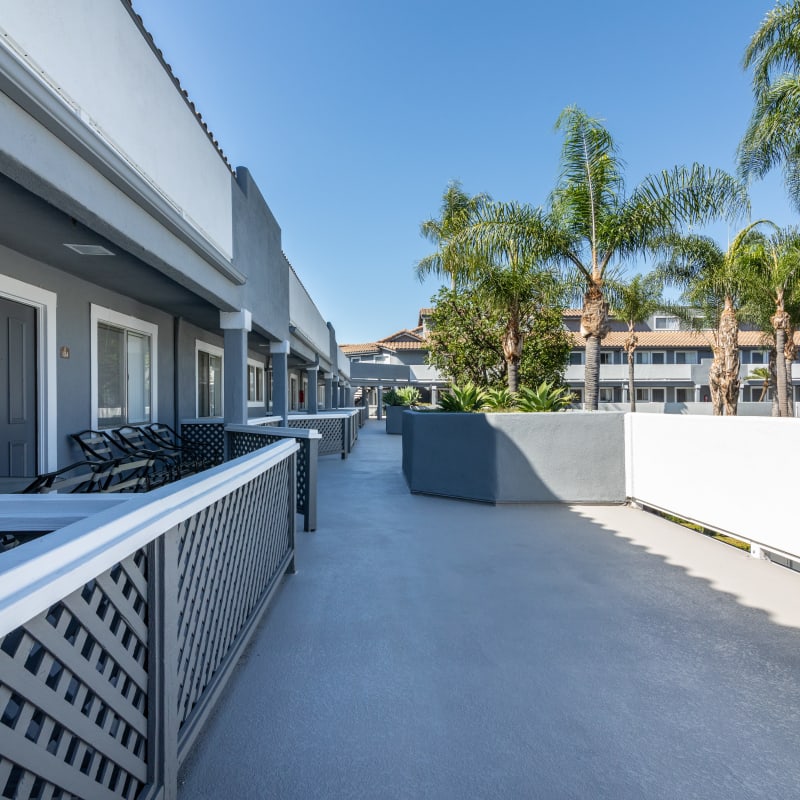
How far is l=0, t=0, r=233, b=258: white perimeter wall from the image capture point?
10.5ft

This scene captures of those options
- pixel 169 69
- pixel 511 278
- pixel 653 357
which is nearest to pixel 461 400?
pixel 511 278

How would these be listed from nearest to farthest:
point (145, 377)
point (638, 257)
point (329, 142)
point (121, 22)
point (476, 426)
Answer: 1. point (121, 22)
2. point (476, 426)
3. point (145, 377)
4. point (638, 257)
5. point (329, 142)

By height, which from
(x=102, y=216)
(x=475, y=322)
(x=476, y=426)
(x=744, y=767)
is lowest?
(x=744, y=767)

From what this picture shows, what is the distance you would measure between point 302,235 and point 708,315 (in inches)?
760

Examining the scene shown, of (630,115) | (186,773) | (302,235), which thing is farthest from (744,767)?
(302,235)

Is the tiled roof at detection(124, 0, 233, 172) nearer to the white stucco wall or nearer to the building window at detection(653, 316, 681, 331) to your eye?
the white stucco wall

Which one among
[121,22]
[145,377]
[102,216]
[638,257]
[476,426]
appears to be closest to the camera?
[102,216]

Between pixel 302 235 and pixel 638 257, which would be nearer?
pixel 638 257

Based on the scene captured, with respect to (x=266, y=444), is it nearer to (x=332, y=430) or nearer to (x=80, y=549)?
(x=80, y=549)

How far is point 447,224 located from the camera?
832 inches

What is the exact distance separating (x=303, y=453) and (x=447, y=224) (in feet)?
57.2

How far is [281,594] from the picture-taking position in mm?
4340

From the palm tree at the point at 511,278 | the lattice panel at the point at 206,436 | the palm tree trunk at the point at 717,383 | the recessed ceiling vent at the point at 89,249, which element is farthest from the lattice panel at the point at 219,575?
the palm tree trunk at the point at 717,383

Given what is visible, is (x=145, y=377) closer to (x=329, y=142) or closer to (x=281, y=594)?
(x=281, y=594)
